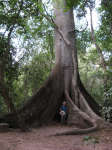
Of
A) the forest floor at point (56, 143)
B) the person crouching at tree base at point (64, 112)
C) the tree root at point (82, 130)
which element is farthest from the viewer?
the person crouching at tree base at point (64, 112)

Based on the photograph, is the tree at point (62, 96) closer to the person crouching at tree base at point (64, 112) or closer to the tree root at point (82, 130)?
the tree root at point (82, 130)

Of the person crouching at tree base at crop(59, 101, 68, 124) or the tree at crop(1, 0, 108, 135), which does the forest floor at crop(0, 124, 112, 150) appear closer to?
the tree at crop(1, 0, 108, 135)

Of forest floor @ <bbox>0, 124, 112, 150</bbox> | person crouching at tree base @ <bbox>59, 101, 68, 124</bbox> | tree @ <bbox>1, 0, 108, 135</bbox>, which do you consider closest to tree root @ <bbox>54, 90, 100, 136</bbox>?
tree @ <bbox>1, 0, 108, 135</bbox>

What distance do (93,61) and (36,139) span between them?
1226 centimetres

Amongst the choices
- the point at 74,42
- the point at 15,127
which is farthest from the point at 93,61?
the point at 15,127

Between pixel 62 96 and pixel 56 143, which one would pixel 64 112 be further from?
pixel 56 143

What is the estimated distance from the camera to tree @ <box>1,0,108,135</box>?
6.69 metres

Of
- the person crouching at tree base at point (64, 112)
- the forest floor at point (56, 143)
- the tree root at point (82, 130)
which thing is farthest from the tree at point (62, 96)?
the forest floor at point (56, 143)

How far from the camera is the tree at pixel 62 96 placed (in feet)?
22.0

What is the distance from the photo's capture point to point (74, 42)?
364 inches

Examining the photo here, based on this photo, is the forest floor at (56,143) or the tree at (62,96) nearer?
the forest floor at (56,143)

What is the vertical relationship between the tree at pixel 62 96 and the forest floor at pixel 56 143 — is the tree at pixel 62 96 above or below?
above

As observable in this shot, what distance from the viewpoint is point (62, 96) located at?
8469mm

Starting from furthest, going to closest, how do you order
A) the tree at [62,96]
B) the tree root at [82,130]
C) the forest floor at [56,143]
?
the tree at [62,96]
the tree root at [82,130]
the forest floor at [56,143]
